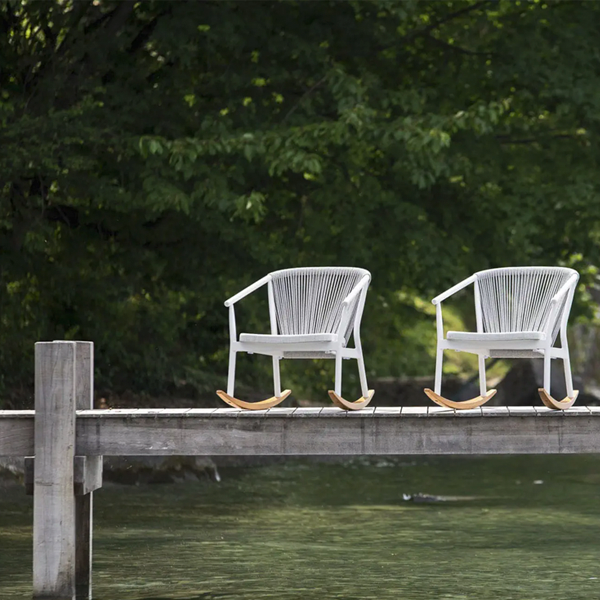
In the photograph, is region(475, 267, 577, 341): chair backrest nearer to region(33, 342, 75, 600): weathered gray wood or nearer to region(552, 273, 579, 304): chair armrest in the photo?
region(552, 273, 579, 304): chair armrest

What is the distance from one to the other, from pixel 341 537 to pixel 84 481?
383cm

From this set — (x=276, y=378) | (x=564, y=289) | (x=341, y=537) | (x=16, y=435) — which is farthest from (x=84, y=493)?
(x=341, y=537)

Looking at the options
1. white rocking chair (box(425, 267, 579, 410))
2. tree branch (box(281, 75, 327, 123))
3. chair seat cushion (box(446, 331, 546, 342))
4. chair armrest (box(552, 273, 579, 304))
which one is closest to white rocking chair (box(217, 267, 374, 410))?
white rocking chair (box(425, 267, 579, 410))

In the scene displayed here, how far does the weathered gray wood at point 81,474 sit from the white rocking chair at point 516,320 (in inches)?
80.0

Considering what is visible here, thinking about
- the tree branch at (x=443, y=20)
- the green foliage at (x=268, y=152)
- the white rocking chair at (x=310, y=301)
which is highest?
the tree branch at (x=443, y=20)

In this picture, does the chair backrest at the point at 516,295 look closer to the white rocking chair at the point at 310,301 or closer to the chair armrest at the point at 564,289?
the chair armrest at the point at 564,289

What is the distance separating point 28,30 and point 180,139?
348 cm

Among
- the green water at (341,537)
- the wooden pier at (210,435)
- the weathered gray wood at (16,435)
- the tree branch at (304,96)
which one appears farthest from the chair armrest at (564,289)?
the tree branch at (304,96)

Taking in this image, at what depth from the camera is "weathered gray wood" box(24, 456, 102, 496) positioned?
8.56 metres

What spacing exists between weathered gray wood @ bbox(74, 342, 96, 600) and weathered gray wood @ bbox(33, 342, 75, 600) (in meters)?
0.09

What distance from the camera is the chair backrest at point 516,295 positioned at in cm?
Result: 1029

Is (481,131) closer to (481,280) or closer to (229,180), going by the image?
(229,180)

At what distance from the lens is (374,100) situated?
57.6ft

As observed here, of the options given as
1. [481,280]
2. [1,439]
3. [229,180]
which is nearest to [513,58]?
[229,180]
